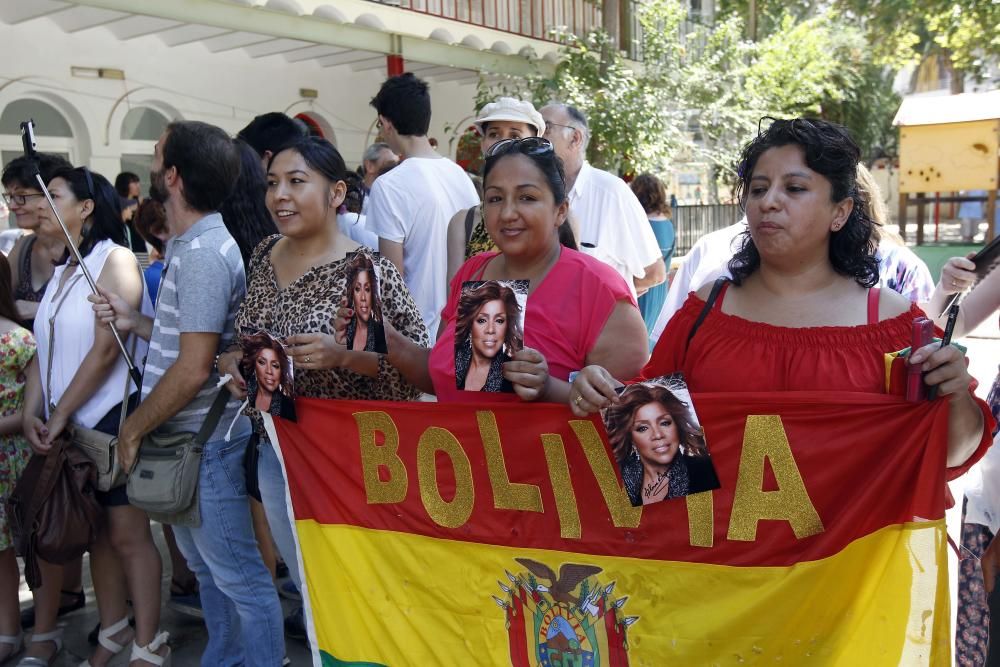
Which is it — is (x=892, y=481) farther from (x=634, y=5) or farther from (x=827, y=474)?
(x=634, y=5)

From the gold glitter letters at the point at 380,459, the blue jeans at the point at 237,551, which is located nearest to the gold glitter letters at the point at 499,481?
the gold glitter letters at the point at 380,459

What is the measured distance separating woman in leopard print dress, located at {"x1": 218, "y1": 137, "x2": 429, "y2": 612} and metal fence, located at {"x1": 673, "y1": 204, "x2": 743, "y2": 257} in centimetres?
1493

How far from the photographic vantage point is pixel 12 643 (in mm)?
4367

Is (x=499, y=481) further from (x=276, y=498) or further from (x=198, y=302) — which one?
(x=198, y=302)

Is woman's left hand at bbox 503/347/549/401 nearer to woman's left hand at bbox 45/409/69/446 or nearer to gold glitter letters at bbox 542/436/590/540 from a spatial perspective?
gold glitter letters at bbox 542/436/590/540

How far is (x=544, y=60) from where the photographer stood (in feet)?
50.1

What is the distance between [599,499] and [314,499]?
1031 millimetres

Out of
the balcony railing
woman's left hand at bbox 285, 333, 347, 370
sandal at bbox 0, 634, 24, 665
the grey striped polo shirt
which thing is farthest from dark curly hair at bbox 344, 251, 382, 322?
the balcony railing

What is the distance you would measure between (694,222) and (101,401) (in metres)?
16.1

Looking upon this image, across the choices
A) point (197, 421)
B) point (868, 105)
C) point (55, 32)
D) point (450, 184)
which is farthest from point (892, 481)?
point (868, 105)

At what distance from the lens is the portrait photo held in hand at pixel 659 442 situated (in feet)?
7.82

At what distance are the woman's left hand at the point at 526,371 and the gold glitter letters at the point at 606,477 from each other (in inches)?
6.1

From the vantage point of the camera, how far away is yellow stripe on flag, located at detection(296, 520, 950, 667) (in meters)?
2.29

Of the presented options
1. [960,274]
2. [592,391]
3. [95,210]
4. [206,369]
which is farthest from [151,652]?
[960,274]
